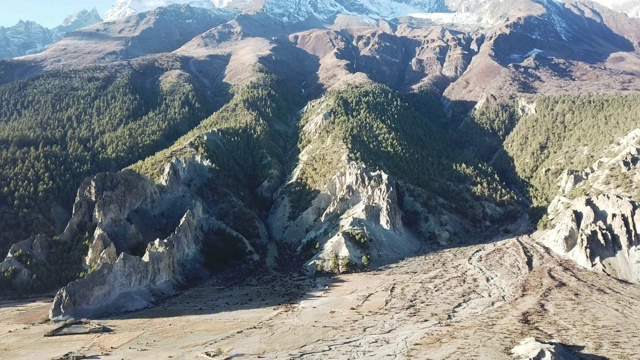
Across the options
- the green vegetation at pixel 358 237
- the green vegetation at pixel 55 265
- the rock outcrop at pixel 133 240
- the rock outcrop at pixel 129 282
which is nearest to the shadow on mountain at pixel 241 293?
the rock outcrop at pixel 129 282

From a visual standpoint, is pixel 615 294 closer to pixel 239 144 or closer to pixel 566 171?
pixel 566 171

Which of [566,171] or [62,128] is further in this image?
[62,128]

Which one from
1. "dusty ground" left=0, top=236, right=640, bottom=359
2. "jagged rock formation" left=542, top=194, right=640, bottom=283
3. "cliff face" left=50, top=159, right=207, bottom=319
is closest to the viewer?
"dusty ground" left=0, top=236, right=640, bottom=359

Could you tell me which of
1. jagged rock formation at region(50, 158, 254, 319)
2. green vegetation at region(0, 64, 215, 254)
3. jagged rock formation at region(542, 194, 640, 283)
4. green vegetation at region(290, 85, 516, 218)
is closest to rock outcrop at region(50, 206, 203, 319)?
jagged rock formation at region(50, 158, 254, 319)

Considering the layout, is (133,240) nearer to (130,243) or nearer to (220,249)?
(130,243)

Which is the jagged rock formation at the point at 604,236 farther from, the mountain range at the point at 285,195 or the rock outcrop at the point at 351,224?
the rock outcrop at the point at 351,224

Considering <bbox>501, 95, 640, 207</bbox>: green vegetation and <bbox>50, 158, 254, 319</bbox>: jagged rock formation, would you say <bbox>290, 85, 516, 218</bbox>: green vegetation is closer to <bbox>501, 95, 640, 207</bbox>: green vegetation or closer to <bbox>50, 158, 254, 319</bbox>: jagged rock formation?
<bbox>501, 95, 640, 207</bbox>: green vegetation

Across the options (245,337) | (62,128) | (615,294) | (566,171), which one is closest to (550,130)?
(566,171)
